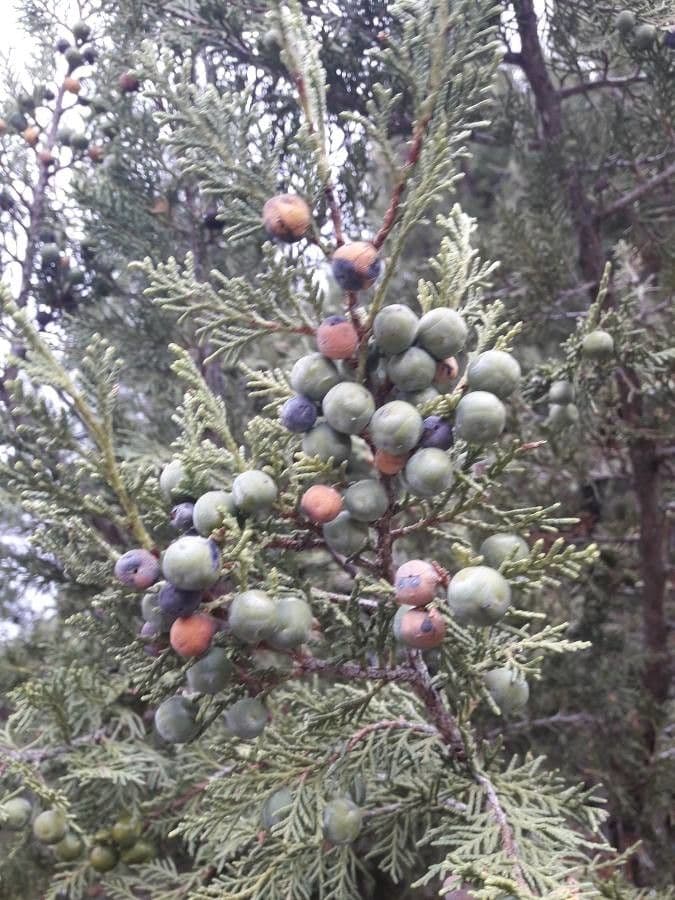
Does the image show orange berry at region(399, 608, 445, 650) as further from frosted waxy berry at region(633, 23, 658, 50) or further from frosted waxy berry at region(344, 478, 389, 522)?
frosted waxy berry at region(633, 23, 658, 50)

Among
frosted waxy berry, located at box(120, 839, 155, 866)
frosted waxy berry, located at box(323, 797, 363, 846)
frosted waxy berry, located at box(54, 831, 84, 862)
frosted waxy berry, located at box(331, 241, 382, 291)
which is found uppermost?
frosted waxy berry, located at box(331, 241, 382, 291)

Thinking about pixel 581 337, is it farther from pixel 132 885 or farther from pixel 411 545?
pixel 132 885

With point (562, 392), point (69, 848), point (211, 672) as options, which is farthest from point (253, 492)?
point (69, 848)

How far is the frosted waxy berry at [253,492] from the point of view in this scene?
108 cm

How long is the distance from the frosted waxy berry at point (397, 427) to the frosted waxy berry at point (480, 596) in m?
0.20

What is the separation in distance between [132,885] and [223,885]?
1052 mm

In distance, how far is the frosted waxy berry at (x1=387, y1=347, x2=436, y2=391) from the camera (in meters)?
1.10

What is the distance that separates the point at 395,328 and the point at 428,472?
22cm

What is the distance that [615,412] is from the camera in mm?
2449

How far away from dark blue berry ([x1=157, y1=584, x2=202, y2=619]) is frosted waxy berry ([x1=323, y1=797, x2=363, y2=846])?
63 centimetres

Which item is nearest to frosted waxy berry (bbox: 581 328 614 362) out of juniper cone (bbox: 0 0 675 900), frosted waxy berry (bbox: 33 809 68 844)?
juniper cone (bbox: 0 0 675 900)

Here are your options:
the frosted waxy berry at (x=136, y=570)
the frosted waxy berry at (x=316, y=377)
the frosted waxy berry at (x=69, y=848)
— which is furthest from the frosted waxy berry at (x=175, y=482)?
the frosted waxy berry at (x=69, y=848)

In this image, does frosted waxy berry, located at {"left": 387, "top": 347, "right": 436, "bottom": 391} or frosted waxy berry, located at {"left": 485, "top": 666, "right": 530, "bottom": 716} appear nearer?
frosted waxy berry, located at {"left": 387, "top": 347, "right": 436, "bottom": 391}

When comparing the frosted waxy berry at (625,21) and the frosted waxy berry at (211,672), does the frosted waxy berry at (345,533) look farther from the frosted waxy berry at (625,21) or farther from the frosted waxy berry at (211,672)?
the frosted waxy berry at (625,21)
